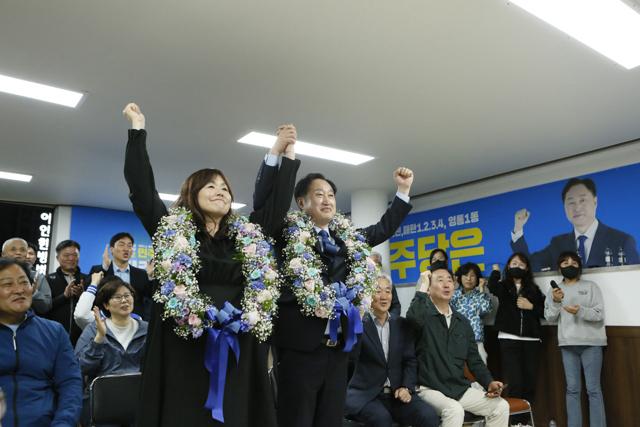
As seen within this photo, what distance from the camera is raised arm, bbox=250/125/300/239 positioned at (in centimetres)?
212

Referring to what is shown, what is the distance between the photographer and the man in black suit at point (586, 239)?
17.5 ft

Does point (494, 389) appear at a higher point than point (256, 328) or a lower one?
lower

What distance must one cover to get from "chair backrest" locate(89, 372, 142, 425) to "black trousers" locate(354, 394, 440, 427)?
4.78 feet

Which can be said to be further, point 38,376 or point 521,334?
point 521,334

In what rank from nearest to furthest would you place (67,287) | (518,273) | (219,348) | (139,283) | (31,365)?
(219,348)
(31,365)
(67,287)
(139,283)
(518,273)

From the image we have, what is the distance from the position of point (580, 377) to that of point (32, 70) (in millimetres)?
5591

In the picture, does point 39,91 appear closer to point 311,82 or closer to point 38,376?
point 311,82

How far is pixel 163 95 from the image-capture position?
407 cm

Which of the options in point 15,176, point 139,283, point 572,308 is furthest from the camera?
point 15,176

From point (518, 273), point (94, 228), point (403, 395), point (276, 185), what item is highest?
point (94, 228)

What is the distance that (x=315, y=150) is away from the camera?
5.54 metres

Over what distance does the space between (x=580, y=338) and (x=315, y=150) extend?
3.29 meters

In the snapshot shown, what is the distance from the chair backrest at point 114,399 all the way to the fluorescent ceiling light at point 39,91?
104 inches

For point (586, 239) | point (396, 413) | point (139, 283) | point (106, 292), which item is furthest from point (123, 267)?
point (586, 239)
